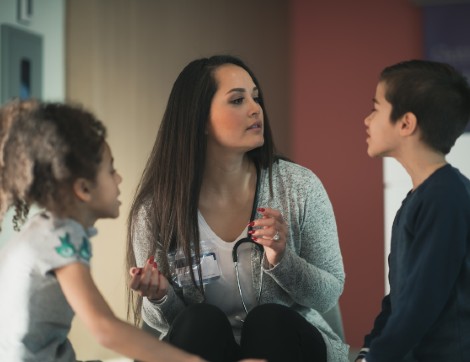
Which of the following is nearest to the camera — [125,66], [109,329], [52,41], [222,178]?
[109,329]

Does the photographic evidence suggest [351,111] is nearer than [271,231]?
No

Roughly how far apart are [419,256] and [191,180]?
0.75 m

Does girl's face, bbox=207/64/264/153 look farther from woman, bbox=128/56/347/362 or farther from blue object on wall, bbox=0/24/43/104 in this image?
blue object on wall, bbox=0/24/43/104

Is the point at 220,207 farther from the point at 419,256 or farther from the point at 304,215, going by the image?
the point at 419,256

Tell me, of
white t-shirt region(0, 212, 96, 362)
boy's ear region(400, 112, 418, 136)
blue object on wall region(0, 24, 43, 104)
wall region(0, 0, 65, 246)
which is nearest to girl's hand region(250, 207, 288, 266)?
boy's ear region(400, 112, 418, 136)

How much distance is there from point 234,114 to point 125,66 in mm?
1892

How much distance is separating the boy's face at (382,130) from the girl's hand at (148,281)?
586 millimetres

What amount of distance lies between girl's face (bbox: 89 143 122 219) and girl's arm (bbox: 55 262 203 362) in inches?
6.9

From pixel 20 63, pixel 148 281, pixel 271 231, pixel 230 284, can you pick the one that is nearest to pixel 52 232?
pixel 148 281

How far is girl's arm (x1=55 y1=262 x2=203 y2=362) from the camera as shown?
1.45 metres

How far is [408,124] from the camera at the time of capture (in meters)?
1.82

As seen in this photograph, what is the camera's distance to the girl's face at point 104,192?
5.25ft

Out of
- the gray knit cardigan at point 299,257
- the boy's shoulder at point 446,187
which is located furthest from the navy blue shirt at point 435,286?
the gray knit cardigan at point 299,257

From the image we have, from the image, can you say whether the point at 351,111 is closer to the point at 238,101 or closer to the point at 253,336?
the point at 238,101
